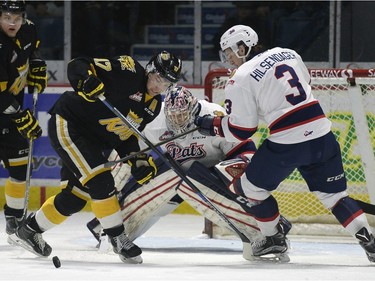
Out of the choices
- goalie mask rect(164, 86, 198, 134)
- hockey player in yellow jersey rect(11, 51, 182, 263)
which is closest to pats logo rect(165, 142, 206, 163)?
goalie mask rect(164, 86, 198, 134)

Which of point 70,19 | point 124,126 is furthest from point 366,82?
point 70,19

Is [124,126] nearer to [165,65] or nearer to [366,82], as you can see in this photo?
[165,65]

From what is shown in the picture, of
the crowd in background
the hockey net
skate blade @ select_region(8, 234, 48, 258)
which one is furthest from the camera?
the crowd in background

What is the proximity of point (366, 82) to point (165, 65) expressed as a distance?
1.38m

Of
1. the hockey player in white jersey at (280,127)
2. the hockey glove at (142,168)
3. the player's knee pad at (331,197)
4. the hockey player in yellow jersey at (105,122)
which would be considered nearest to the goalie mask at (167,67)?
the hockey player in yellow jersey at (105,122)

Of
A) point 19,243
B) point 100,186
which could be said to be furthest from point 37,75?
point 100,186

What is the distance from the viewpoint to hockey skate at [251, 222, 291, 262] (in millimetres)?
5219

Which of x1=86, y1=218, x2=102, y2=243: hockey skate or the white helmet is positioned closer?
the white helmet

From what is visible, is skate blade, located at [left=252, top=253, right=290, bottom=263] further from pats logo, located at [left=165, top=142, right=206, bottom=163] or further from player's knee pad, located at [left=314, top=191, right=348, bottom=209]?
pats logo, located at [left=165, top=142, right=206, bottom=163]

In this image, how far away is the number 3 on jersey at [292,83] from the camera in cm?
491

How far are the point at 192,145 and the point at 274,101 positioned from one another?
2.94ft

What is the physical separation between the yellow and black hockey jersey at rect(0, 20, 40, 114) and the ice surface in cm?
71

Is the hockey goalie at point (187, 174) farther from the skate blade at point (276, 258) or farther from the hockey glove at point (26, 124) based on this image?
the hockey glove at point (26, 124)

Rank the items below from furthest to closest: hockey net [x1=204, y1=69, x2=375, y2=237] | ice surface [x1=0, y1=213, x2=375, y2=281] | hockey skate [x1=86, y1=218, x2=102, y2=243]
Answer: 1. hockey net [x1=204, y1=69, x2=375, y2=237]
2. hockey skate [x1=86, y1=218, x2=102, y2=243]
3. ice surface [x1=0, y1=213, x2=375, y2=281]
